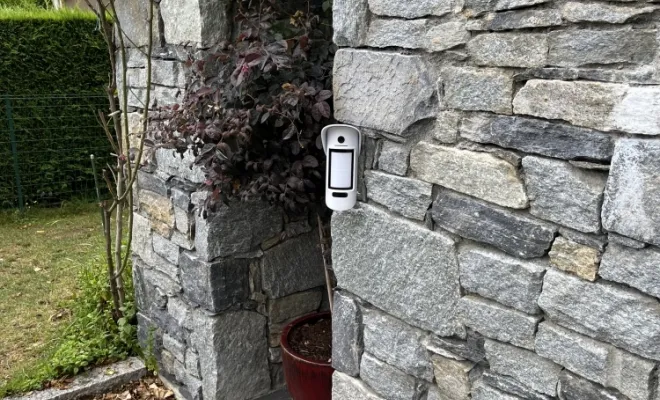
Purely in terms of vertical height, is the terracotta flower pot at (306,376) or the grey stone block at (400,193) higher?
the grey stone block at (400,193)

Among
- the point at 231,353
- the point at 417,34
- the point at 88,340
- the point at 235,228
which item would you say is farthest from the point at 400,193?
the point at 88,340

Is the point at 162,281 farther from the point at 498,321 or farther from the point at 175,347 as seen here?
the point at 498,321

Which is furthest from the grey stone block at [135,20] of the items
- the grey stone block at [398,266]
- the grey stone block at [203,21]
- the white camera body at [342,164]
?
the grey stone block at [398,266]

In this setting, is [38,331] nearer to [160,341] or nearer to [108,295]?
[108,295]

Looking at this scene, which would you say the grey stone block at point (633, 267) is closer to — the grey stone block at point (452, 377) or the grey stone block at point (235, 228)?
the grey stone block at point (452, 377)

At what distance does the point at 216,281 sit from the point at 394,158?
1.32 metres

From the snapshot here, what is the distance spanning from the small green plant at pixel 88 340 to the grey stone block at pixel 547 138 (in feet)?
9.08

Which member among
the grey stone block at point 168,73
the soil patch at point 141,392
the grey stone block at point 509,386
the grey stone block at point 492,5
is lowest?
the soil patch at point 141,392

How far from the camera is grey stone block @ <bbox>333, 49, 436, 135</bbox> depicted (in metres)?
1.77

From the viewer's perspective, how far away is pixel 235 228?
2.92 metres

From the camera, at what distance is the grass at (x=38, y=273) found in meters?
3.83

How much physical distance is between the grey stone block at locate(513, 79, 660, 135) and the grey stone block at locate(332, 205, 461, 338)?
470 mm

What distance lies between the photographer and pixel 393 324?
201 cm

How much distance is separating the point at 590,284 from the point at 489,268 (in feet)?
0.93
